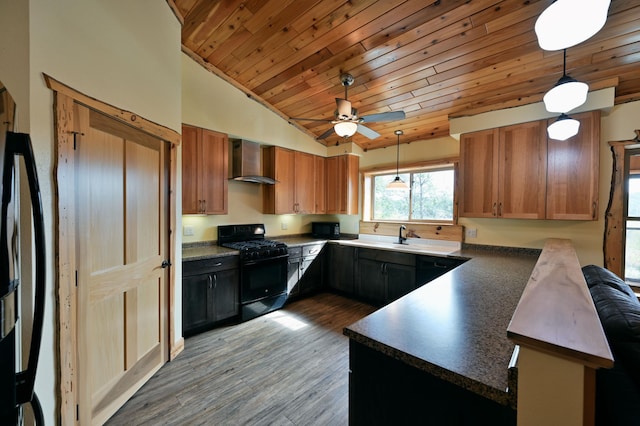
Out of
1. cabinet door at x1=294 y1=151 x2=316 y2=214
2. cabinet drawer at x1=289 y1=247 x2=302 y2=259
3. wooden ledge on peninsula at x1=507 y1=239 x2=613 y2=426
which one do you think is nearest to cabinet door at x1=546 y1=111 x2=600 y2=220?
wooden ledge on peninsula at x1=507 y1=239 x2=613 y2=426

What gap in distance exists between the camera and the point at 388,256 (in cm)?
356

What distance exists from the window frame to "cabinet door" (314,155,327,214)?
691 millimetres

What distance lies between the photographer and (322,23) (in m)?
2.32

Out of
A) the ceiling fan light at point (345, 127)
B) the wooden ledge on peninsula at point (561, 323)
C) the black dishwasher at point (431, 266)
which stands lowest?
the black dishwasher at point (431, 266)

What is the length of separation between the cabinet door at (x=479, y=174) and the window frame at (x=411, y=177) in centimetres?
42

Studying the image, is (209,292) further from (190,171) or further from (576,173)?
(576,173)

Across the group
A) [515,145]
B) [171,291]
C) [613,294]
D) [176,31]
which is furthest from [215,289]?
[515,145]

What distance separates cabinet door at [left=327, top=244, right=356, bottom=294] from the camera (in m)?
3.99

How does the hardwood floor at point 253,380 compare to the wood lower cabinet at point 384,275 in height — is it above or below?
below

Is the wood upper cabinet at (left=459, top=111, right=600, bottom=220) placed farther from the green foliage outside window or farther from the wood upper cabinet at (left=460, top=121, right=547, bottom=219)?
the green foliage outside window

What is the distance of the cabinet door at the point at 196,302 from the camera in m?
2.73

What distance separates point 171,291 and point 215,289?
63 cm

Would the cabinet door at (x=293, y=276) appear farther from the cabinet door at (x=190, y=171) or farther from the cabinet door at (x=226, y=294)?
the cabinet door at (x=190, y=171)

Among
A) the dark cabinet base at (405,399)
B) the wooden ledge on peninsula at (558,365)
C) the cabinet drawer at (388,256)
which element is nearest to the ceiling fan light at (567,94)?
the wooden ledge on peninsula at (558,365)
